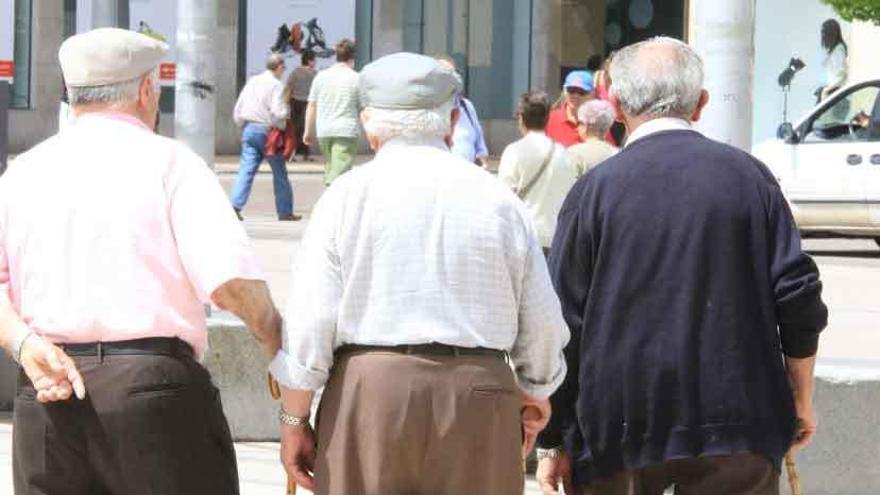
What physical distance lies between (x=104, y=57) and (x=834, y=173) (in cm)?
1345

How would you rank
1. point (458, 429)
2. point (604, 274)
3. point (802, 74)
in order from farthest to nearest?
point (802, 74) → point (604, 274) → point (458, 429)

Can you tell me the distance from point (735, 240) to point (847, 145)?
13.2 m

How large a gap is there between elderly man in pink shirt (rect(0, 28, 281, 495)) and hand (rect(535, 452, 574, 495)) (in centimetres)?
74

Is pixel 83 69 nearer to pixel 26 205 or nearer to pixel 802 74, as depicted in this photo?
pixel 26 205

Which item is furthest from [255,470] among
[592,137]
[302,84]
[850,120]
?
[302,84]

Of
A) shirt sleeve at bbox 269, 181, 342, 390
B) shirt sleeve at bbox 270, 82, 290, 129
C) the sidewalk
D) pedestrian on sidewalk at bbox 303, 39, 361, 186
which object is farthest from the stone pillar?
shirt sleeve at bbox 269, 181, 342, 390

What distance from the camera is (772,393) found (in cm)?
474

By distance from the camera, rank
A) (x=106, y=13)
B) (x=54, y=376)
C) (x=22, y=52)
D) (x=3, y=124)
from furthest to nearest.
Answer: (x=22, y=52) < (x=106, y=13) < (x=3, y=124) < (x=54, y=376)

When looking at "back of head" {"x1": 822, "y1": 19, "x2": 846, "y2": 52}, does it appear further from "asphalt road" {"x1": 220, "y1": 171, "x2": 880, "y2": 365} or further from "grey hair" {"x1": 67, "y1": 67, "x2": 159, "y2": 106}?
"grey hair" {"x1": 67, "y1": 67, "x2": 159, "y2": 106}

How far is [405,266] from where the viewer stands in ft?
14.6

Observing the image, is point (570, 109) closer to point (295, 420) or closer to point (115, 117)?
point (115, 117)

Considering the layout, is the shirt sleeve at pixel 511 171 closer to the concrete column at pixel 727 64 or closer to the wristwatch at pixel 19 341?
the concrete column at pixel 727 64

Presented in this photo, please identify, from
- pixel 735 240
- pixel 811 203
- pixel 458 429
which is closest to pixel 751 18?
pixel 735 240

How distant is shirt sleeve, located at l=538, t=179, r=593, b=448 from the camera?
15.7ft
